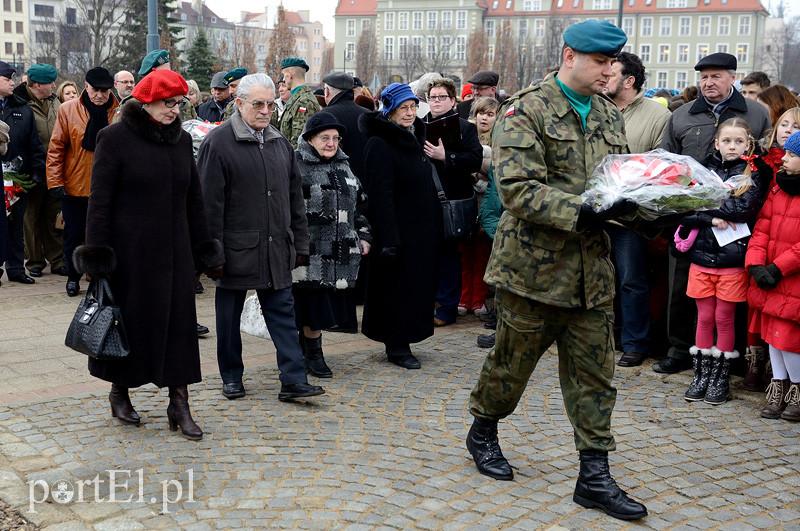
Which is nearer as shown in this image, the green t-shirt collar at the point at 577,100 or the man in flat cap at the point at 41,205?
the green t-shirt collar at the point at 577,100

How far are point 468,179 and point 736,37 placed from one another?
364 feet

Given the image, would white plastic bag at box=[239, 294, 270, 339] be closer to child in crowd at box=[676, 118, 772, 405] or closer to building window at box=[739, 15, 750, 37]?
child in crowd at box=[676, 118, 772, 405]

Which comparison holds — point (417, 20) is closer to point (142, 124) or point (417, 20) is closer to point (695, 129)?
point (695, 129)

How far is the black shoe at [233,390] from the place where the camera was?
645cm

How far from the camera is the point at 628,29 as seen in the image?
11025 cm

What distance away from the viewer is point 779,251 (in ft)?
21.0

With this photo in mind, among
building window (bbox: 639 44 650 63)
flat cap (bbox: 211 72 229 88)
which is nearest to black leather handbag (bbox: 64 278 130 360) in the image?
flat cap (bbox: 211 72 229 88)

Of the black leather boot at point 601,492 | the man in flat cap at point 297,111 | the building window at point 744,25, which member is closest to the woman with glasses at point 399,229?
the man in flat cap at point 297,111

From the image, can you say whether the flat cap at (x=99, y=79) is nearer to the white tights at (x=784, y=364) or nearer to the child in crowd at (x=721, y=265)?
the child in crowd at (x=721, y=265)

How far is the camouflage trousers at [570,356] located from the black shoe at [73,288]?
6.31m

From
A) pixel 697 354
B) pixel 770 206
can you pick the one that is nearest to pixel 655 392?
pixel 697 354

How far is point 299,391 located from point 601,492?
92.5 inches

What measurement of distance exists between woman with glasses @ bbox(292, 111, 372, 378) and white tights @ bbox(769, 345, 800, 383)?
3.03 meters

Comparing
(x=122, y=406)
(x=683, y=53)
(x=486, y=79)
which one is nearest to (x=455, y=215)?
(x=486, y=79)
